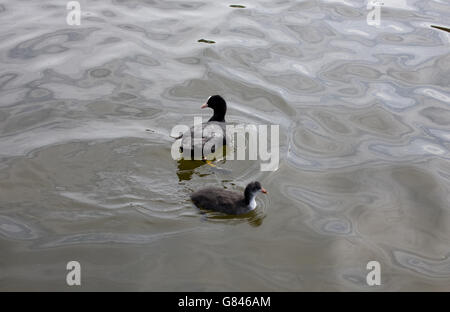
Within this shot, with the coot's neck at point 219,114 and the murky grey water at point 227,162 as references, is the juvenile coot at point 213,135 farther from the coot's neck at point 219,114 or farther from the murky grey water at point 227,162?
the murky grey water at point 227,162

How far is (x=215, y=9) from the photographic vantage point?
15.9 m

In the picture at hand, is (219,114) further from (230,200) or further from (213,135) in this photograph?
(230,200)

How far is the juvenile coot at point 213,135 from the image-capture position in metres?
8.70

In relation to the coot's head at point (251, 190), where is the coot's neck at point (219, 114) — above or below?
above

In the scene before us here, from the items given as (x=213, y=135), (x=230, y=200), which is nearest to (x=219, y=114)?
(x=213, y=135)

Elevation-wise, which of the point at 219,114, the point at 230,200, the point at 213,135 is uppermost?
the point at 219,114

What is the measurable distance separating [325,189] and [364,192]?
68cm

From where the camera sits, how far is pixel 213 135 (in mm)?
9148

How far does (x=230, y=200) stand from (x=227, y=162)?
160 centimetres

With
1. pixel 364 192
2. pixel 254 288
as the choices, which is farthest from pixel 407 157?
pixel 254 288

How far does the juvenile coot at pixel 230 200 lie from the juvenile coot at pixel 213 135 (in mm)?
1369

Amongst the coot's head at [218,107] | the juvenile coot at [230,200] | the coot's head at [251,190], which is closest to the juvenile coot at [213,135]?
the coot's head at [218,107]
